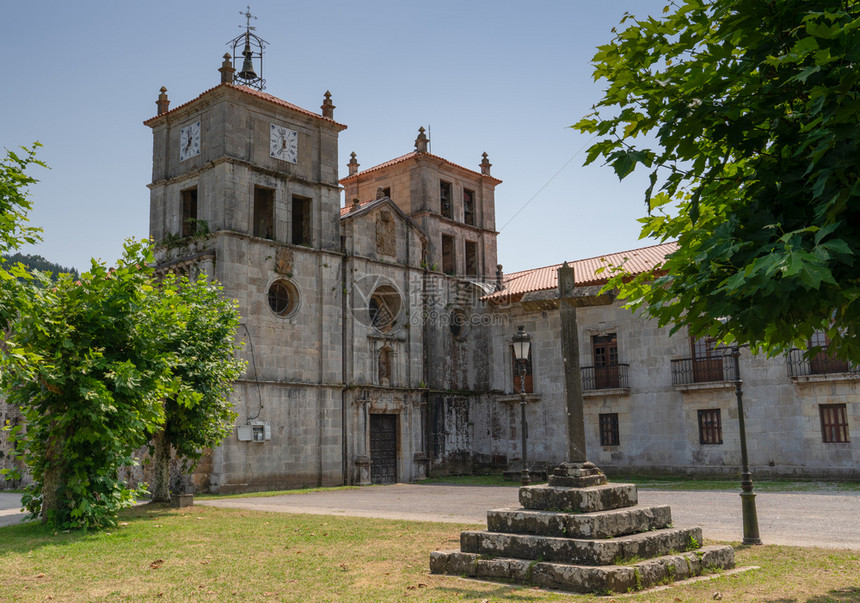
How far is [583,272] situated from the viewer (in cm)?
3078

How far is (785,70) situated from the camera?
208 inches

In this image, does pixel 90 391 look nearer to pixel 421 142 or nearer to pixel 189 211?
pixel 189 211

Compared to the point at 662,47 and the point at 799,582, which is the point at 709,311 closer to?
the point at 662,47

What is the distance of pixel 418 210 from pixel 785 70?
27.7m

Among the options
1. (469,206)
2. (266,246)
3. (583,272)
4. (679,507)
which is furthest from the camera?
(469,206)

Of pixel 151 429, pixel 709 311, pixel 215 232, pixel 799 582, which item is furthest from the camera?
pixel 215 232

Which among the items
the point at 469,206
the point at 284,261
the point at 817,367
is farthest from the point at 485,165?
the point at 817,367

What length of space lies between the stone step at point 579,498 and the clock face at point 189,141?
21.9 metres

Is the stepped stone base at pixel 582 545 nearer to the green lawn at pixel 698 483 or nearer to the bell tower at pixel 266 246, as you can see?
the green lawn at pixel 698 483

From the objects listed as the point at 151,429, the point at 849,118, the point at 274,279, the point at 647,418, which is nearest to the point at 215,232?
the point at 274,279

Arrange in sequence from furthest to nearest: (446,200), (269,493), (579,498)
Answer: (446,200), (269,493), (579,498)

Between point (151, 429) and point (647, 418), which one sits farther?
point (647, 418)

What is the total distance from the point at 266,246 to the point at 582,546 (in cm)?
2027

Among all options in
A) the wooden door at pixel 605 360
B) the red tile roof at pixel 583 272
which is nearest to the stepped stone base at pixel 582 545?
the red tile roof at pixel 583 272
